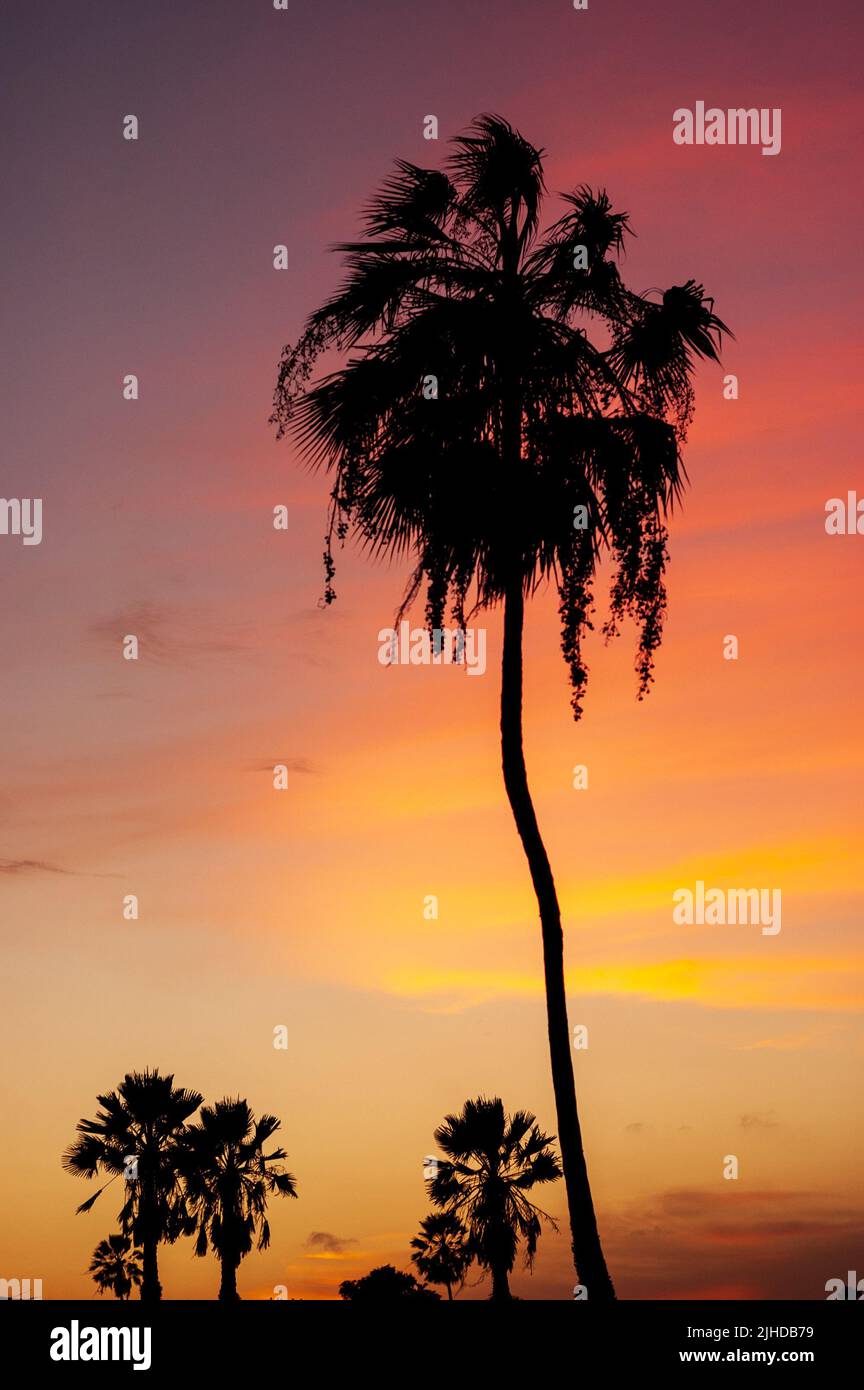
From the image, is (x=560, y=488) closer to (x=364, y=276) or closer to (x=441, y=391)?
(x=441, y=391)

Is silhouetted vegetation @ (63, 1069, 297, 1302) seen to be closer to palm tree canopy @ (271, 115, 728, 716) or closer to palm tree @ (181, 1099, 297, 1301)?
palm tree @ (181, 1099, 297, 1301)

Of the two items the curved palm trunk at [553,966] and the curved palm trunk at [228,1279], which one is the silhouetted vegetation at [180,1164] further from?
the curved palm trunk at [553,966]

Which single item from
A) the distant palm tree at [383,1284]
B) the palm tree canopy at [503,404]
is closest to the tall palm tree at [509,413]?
the palm tree canopy at [503,404]

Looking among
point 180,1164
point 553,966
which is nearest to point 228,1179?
point 180,1164

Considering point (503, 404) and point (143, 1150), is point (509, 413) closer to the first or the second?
point (503, 404)

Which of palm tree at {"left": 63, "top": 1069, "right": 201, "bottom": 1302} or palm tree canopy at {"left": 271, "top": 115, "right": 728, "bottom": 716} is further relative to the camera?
palm tree at {"left": 63, "top": 1069, "right": 201, "bottom": 1302}

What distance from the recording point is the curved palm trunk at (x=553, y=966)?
19062 millimetres

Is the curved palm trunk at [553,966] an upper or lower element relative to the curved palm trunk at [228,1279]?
upper

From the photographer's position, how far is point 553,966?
1994 cm

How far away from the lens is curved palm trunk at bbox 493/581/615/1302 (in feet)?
62.5

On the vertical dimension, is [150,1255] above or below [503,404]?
below

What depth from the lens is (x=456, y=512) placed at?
69.6 feet

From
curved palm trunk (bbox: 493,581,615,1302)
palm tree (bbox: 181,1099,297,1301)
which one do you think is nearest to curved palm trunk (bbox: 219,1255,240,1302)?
palm tree (bbox: 181,1099,297,1301)
